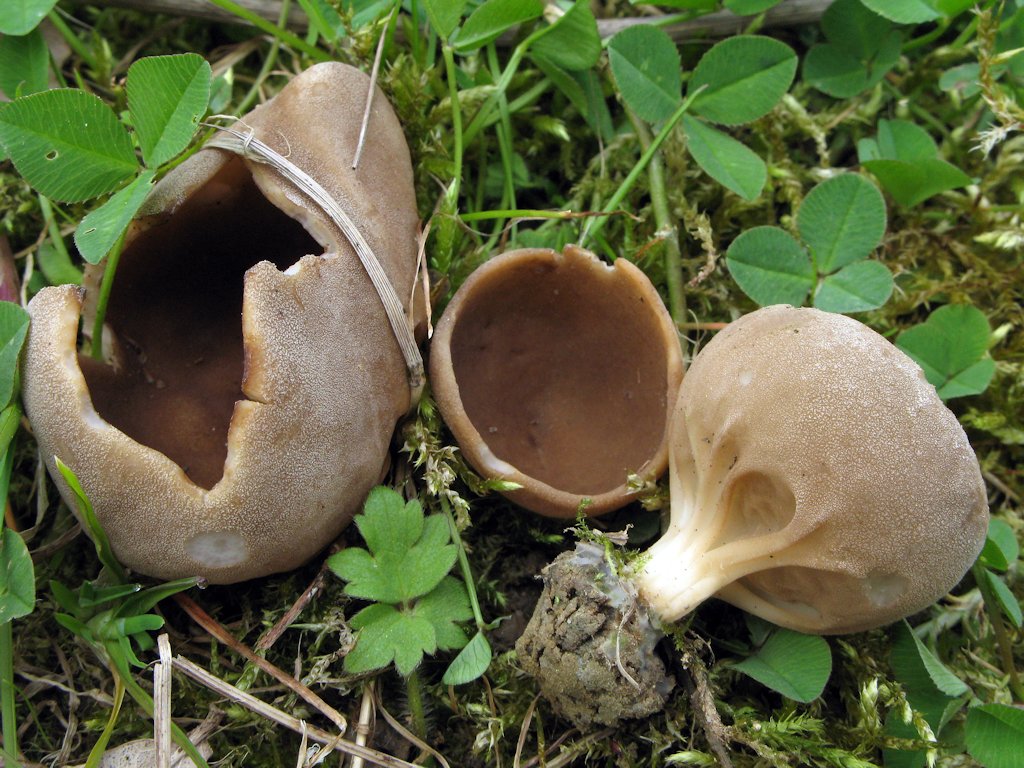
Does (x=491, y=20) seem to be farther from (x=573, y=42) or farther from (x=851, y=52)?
(x=851, y=52)

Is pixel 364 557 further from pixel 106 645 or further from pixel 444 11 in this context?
pixel 444 11

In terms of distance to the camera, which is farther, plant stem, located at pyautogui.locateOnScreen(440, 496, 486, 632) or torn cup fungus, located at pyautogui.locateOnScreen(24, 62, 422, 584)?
plant stem, located at pyautogui.locateOnScreen(440, 496, 486, 632)

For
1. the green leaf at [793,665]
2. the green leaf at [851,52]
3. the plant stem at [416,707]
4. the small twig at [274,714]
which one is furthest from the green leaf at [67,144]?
the green leaf at [851,52]

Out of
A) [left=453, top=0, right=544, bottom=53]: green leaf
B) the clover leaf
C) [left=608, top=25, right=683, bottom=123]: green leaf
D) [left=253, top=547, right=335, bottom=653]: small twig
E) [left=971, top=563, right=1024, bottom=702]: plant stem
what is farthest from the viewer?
[left=608, top=25, right=683, bottom=123]: green leaf

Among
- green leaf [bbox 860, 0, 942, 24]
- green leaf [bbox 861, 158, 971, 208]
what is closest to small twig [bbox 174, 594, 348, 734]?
green leaf [bbox 861, 158, 971, 208]

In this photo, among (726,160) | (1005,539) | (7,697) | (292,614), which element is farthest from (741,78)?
(7,697)

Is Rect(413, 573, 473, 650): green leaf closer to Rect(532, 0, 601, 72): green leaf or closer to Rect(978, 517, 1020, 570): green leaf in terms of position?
Rect(978, 517, 1020, 570): green leaf

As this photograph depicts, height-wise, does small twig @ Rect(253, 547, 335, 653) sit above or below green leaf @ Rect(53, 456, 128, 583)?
below
